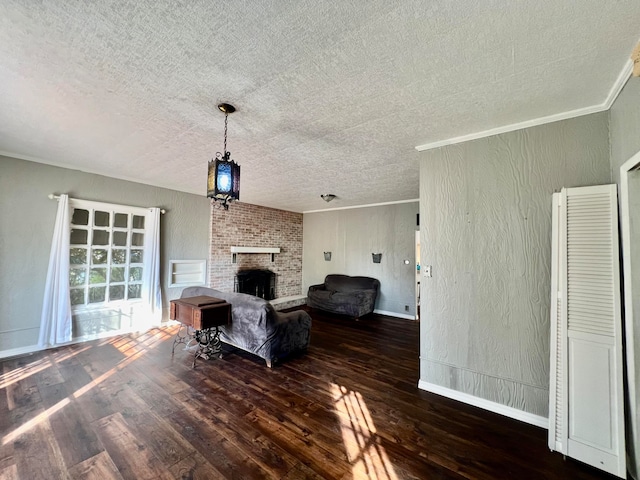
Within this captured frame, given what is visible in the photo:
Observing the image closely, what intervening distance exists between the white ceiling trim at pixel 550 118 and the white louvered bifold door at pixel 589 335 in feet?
2.19

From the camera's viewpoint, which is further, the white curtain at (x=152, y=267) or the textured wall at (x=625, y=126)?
the white curtain at (x=152, y=267)

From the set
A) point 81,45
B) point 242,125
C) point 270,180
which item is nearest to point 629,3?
point 242,125

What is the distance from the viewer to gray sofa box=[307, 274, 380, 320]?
5664 mm

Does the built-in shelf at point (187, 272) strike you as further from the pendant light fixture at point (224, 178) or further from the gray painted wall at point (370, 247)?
the pendant light fixture at point (224, 178)

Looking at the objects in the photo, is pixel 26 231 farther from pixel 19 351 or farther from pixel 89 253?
pixel 19 351

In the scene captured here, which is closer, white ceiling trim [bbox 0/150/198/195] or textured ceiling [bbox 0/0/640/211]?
textured ceiling [bbox 0/0/640/211]

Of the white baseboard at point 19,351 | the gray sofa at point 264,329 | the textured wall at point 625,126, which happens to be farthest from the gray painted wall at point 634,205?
the white baseboard at point 19,351

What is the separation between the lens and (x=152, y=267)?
4637mm

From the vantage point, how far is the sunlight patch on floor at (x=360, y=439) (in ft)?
5.61

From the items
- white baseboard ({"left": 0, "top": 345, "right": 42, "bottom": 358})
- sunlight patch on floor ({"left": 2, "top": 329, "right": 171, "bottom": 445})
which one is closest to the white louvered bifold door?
sunlight patch on floor ({"left": 2, "top": 329, "right": 171, "bottom": 445})

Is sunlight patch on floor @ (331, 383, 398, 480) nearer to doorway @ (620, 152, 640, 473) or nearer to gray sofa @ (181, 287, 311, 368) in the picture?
gray sofa @ (181, 287, 311, 368)

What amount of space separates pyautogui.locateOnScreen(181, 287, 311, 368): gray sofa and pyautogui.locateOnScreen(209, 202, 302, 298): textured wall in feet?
7.14

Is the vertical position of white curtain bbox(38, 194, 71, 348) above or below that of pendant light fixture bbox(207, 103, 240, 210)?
below

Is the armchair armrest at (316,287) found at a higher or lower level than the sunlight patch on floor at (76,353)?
higher
